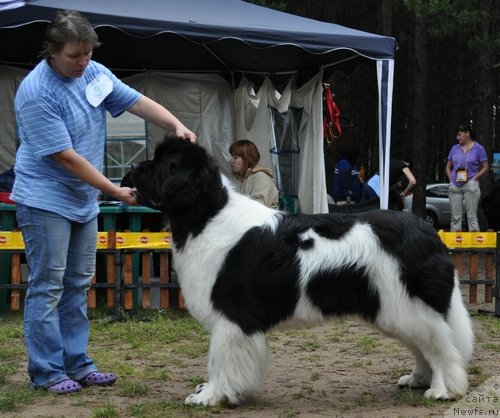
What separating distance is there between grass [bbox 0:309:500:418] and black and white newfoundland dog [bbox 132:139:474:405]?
0.97 ft

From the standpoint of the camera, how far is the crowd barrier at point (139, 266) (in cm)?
734

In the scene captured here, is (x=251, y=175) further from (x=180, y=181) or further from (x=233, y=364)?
(x=233, y=364)

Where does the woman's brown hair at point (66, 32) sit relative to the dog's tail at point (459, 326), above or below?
above

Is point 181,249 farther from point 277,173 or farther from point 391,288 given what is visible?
point 277,173

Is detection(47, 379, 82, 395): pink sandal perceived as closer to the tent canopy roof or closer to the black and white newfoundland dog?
the black and white newfoundland dog

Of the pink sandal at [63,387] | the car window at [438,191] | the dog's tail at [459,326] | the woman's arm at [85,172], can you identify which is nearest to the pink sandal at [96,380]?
the pink sandal at [63,387]

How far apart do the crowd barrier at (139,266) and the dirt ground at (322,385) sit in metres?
1.26

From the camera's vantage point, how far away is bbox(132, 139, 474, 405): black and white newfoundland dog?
4.16 meters

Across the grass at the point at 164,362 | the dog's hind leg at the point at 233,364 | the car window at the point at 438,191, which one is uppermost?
the car window at the point at 438,191

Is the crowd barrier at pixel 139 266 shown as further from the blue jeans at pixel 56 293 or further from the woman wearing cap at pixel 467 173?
the woman wearing cap at pixel 467 173

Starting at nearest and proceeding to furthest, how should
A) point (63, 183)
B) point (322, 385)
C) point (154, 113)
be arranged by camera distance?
point (63, 183) → point (154, 113) → point (322, 385)

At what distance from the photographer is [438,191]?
21.7m

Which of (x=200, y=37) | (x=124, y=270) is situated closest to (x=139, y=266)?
(x=124, y=270)

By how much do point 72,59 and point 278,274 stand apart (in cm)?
160
